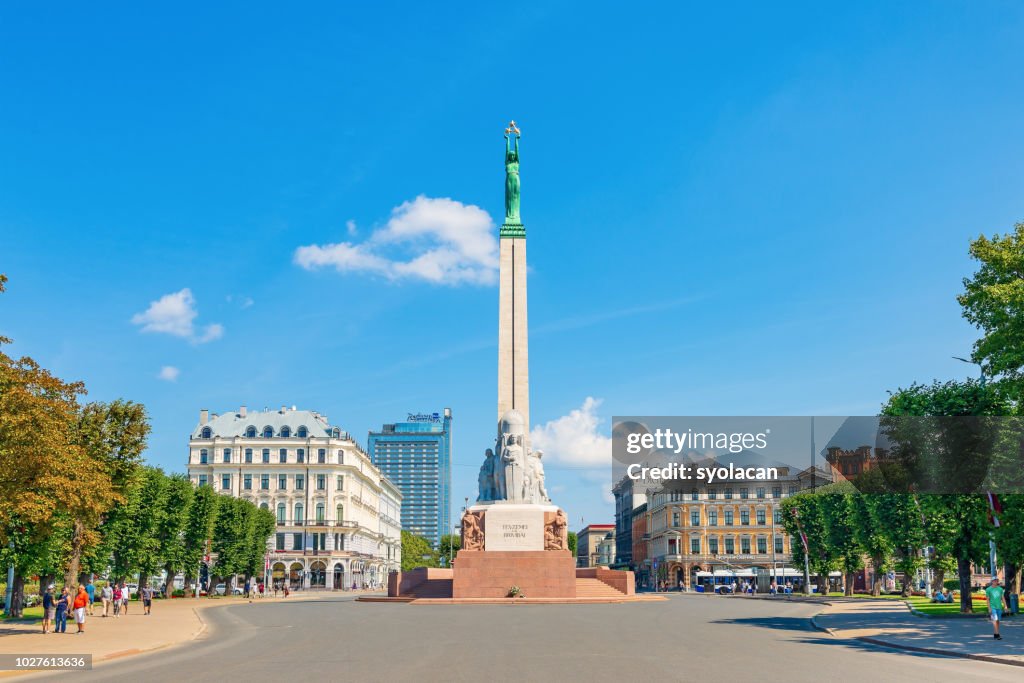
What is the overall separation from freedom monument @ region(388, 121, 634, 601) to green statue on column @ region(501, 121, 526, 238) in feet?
0.23

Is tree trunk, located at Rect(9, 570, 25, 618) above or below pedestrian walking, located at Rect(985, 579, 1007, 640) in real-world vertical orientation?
below

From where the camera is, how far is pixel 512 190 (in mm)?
67875

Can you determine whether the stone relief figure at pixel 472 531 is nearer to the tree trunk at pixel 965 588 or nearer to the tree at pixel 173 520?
the tree at pixel 173 520

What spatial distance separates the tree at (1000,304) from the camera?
1302 inches

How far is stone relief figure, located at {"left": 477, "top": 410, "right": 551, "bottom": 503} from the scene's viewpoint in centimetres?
5600

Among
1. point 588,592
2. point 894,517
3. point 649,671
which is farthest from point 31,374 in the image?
point 894,517

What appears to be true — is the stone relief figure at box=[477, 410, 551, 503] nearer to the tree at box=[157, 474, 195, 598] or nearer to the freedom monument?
the freedom monument

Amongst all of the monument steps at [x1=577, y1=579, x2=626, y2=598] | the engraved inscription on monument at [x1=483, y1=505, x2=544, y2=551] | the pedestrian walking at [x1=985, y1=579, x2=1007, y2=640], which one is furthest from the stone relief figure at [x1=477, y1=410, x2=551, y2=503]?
the pedestrian walking at [x1=985, y1=579, x2=1007, y2=640]

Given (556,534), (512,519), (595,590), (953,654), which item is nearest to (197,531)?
(512,519)

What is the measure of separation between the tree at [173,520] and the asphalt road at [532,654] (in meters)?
30.8

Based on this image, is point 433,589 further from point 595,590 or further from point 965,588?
point 965,588

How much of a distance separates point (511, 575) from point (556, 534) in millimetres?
4544

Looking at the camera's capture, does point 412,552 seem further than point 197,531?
Yes

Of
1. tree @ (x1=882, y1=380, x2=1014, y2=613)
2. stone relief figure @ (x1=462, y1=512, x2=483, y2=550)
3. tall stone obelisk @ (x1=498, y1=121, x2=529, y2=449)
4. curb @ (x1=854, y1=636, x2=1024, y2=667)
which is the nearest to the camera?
curb @ (x1=854, y1=636, x2=1024, y2=667)
